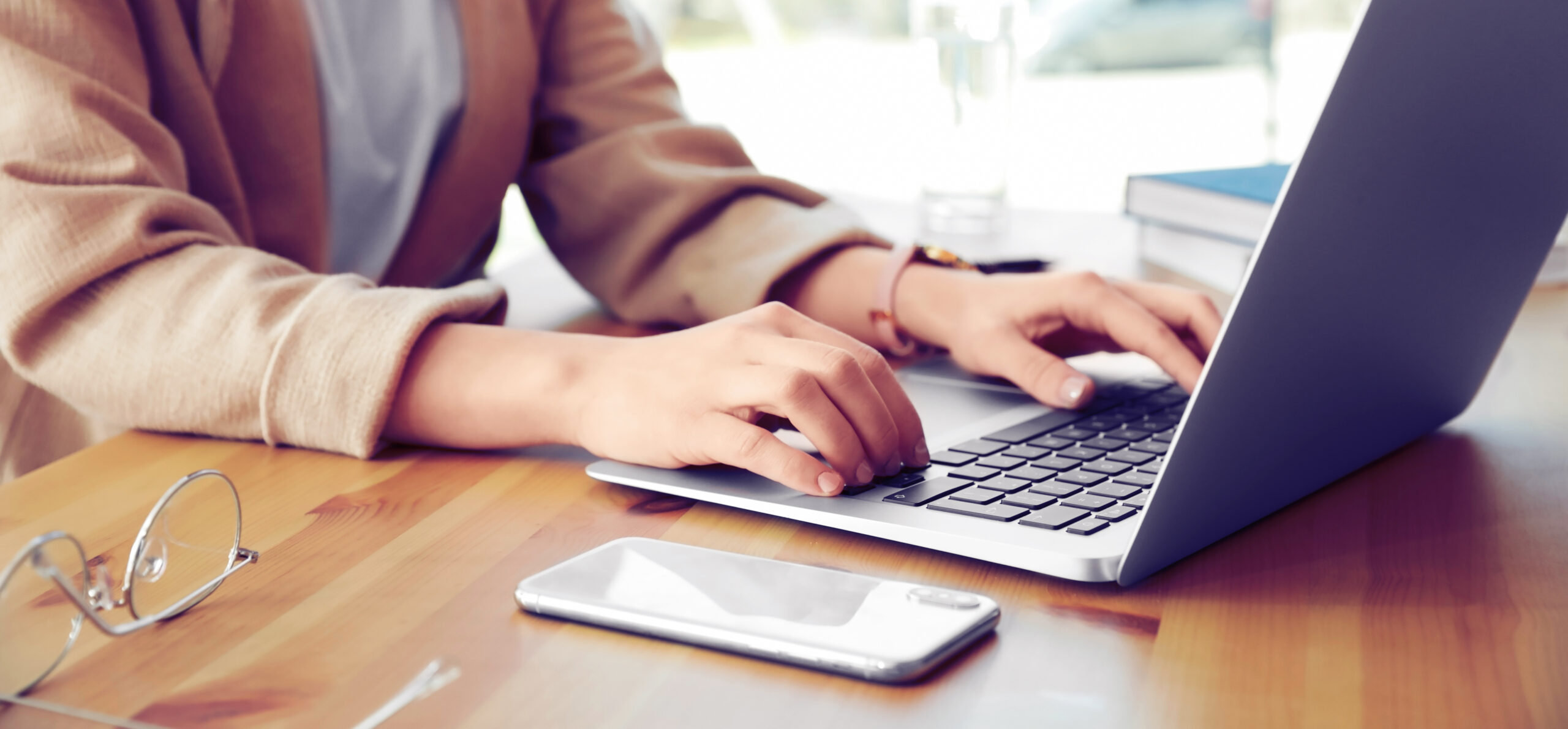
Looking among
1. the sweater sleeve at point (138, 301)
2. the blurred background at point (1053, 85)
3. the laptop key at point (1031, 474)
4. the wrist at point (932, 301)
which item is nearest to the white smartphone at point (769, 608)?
the laptop key at point (1031, 474)

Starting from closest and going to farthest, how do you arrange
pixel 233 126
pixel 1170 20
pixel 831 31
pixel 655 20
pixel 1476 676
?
pixel 1476 676 → pixel 233 126 → pixel 655 20 → pixel 1170 20 → pixel 831 31

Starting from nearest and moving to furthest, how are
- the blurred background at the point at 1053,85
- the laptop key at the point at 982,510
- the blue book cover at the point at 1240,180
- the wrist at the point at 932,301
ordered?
the laptop key at the point at 982,510 → the wrist at the point at 932,301 → the blue book cover at the point at 1240,180 → the blurred background at the point at 1053,85

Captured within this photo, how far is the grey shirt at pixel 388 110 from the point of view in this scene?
2.93 ft

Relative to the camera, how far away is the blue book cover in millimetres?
863

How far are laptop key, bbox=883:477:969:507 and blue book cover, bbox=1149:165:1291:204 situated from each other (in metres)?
0.47

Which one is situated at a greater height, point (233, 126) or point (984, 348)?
point (233, 126)

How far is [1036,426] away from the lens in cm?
57

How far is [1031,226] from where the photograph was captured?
1210 millimetres

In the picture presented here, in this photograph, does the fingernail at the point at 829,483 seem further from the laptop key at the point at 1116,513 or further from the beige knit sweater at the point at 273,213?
the beige knit sweater at the point at 273,213

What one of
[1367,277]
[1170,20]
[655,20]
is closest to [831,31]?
[1170,20]

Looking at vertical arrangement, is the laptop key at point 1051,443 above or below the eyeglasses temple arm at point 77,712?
below

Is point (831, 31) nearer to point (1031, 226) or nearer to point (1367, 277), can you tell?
point (1031, 226)

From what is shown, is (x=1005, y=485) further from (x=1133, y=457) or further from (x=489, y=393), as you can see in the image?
(x=489, y=393)

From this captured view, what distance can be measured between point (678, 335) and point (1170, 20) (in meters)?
4.28
